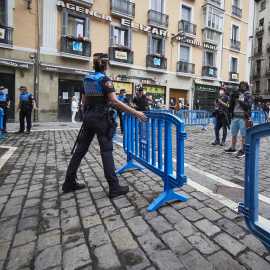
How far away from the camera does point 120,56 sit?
16812mm

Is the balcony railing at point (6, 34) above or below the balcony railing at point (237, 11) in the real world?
below

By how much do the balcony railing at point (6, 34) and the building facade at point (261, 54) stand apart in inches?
1225

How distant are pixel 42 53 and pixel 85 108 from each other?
1361cm

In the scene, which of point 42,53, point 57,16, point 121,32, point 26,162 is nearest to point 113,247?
point 26,162

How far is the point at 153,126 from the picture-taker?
2928 mm

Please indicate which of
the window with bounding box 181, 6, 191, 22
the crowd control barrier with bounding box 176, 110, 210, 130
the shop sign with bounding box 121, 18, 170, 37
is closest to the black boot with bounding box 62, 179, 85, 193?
the crowd control barrier with bounding box 176, 110, 210, 130

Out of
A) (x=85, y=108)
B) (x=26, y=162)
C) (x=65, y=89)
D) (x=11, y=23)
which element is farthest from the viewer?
(x=65, y=89)

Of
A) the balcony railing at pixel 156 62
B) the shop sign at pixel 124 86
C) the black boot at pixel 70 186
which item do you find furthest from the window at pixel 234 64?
the black boot at pixel 70 186

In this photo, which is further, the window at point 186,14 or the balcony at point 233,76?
the balcony at point 233,76

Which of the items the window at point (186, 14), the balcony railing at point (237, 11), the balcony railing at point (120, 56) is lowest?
the balcony railing at point (120, 56)

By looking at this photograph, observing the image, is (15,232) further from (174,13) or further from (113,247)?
(174,13)

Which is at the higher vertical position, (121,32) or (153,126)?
(121,32)

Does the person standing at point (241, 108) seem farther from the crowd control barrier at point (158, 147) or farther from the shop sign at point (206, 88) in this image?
the shop sign at point (206, 88)

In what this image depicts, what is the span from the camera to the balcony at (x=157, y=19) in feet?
58.6
